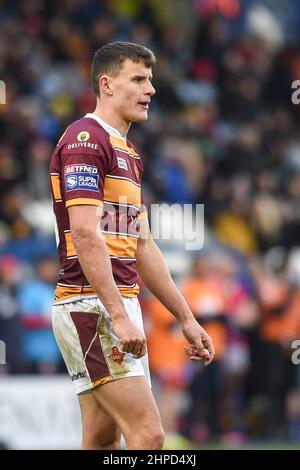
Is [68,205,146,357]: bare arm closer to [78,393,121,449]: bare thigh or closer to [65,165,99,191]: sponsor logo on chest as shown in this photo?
[65,165,99,191]: sponsor logo on chest

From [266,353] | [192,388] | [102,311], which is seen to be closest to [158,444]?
[102,311]

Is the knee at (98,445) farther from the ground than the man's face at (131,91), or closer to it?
closer to it

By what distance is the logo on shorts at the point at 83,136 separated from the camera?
19.5 feet

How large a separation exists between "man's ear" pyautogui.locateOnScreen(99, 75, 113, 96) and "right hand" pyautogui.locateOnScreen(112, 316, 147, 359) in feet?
4.04

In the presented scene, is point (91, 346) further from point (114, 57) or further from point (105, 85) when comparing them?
point (114, 57)

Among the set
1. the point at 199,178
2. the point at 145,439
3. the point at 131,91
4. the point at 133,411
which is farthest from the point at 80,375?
the point at 199,178

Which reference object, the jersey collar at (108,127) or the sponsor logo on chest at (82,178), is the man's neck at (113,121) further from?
the sponsor logo on chest at (82,178)

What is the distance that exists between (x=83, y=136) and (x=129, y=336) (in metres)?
1.05

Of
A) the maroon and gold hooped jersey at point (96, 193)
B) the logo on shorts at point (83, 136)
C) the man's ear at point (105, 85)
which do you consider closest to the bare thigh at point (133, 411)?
the maroon and gold hooped jersey at point (96, 193)

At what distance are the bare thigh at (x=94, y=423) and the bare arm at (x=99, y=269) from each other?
471 mm

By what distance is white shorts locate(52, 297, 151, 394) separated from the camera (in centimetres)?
590

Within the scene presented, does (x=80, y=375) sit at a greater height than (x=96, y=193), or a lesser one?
lesser

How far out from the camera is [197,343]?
6348 mm
